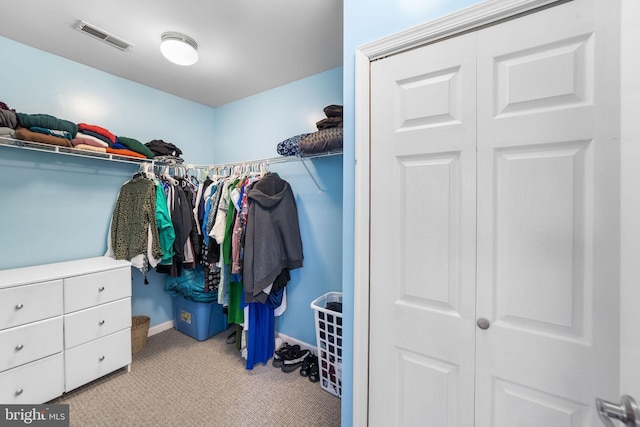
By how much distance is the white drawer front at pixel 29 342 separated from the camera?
1.57 meters

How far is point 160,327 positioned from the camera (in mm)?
2811

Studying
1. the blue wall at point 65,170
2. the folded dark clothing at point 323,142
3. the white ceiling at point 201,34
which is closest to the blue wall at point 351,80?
the white ceiling at point 201,34

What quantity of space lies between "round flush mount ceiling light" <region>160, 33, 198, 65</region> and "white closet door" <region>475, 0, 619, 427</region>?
1.82 metres

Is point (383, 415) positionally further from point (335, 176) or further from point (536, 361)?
point (335, 176)

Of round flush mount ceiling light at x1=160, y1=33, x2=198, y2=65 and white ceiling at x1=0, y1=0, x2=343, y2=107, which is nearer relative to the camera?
white ceiling at x1=0, y1=0, x2=343, y2=107

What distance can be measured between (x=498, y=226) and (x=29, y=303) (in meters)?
2.59

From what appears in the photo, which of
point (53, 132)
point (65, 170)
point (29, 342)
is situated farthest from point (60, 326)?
point (53, 132)

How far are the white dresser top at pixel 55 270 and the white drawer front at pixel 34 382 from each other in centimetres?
52

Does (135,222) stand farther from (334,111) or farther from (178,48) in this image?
(334,111)

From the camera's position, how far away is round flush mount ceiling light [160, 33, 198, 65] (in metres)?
1.79

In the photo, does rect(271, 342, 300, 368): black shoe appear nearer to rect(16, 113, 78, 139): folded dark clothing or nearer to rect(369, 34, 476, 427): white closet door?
rect(369, 34, 476, 427): white closet door

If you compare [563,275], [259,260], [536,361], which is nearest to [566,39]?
[563,275]

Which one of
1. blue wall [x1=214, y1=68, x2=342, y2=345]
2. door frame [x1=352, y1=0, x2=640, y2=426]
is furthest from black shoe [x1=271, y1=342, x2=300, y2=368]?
door frame [x1=352, y1=0, x2=640, y2=426]

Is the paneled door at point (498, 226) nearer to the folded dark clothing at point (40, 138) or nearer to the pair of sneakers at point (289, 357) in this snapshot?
the pair of sneakers at point (289, 357)
